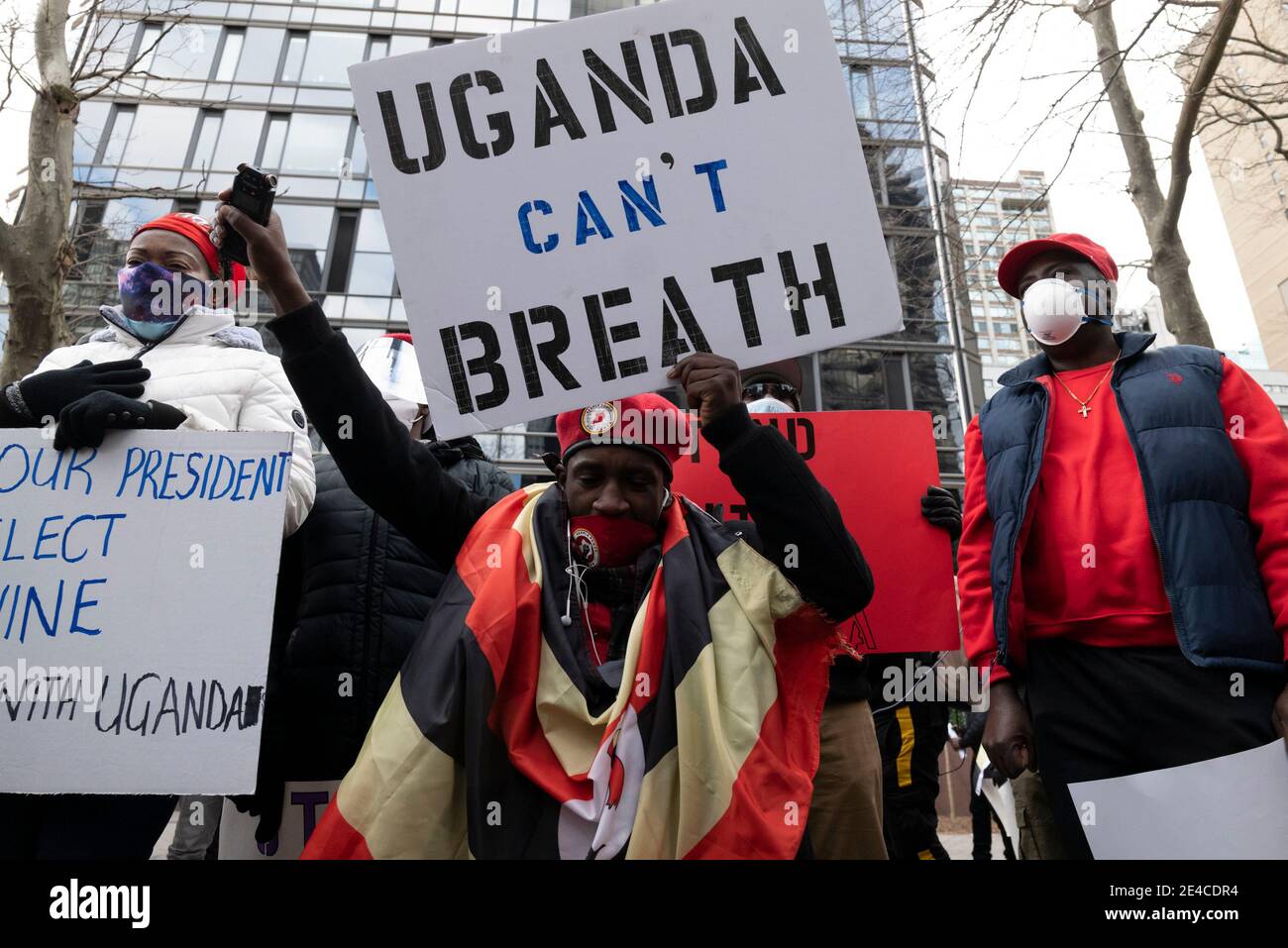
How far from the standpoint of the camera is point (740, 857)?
151cm

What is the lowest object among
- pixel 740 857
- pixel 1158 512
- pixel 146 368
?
pixel 740 857

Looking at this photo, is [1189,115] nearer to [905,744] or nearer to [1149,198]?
[1149,198]

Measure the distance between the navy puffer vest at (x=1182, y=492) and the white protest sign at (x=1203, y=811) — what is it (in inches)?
8.4

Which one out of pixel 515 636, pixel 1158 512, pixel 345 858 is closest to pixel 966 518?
pixel 1158 512

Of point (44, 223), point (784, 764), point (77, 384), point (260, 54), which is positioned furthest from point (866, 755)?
point (260, 54)

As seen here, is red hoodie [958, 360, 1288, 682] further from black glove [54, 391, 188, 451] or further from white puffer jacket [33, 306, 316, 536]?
black glove [54, 391, 188, 451]

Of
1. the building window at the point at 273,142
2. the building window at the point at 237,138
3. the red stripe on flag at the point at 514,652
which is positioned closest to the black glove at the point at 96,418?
the red stripe on flag at the point at 514,652

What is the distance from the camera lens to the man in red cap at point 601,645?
1549 millimetres

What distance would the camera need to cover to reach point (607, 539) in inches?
74.6

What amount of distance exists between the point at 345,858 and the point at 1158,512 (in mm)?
1880

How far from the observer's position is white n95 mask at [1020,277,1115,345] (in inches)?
92.1

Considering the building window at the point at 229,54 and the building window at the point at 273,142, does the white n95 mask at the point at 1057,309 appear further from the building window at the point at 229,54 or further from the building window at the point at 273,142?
the building window at the point at 229,54

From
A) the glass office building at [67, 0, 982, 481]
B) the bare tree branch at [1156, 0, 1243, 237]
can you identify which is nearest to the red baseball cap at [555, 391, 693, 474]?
the bare tree branch at [1156, 0, 1243, 237]
